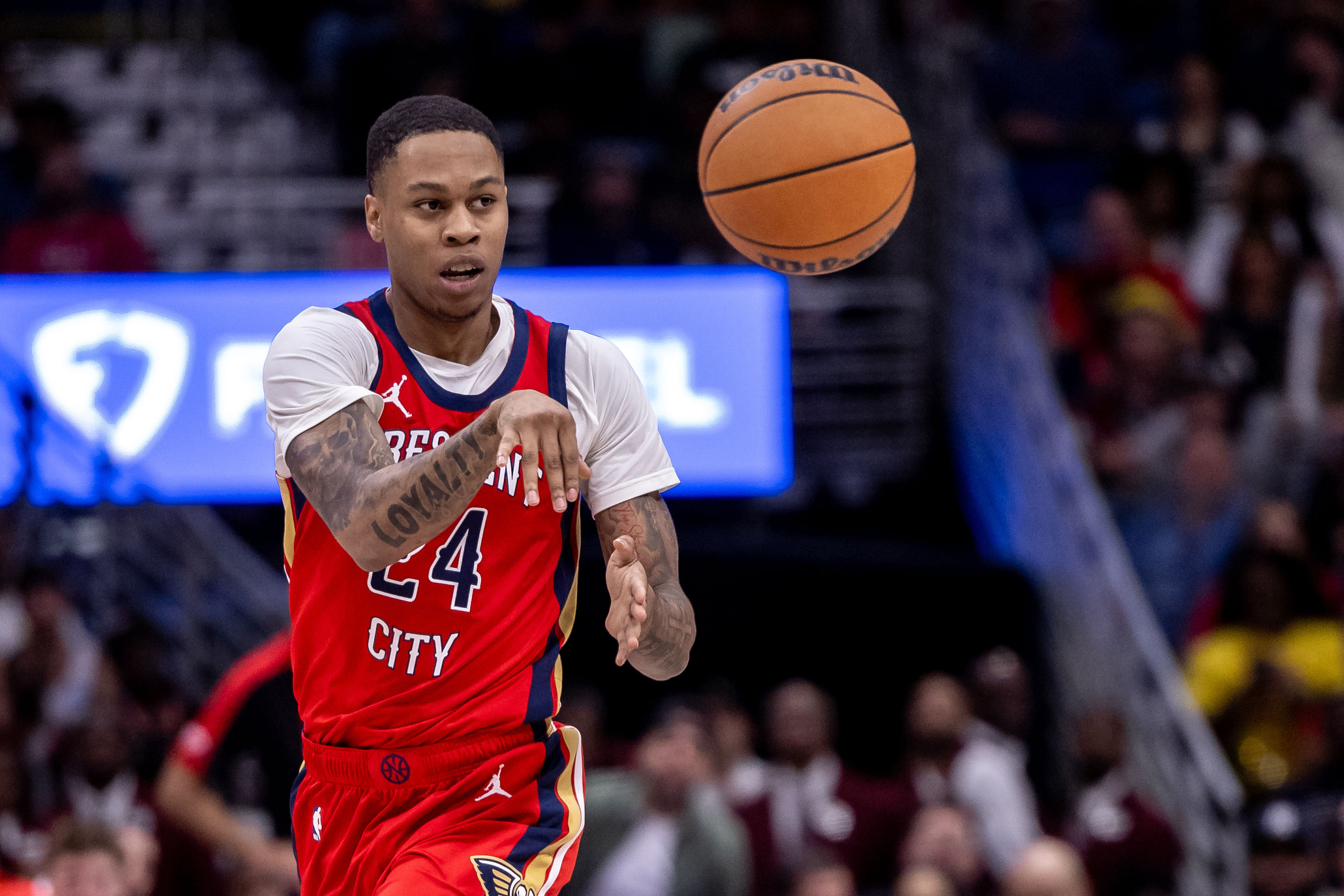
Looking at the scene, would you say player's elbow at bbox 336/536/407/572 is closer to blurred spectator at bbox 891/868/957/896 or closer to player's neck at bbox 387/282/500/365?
player's neck at bbox 387/282/500/365

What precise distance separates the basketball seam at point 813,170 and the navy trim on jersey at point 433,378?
1.12 m

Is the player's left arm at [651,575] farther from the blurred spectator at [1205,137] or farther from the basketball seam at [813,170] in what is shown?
the blurred spectator at [1205,137]

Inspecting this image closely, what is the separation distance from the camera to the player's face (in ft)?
10.6

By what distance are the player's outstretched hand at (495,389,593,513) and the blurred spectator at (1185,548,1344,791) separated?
6.00m

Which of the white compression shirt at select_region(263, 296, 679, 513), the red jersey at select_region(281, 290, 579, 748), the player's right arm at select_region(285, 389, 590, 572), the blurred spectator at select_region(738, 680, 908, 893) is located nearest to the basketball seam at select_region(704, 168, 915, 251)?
the white compression shirt at select_region(263, 296, 679, 513)

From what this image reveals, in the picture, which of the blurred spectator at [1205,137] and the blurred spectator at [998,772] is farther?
the blurred spectator at [1205,137]

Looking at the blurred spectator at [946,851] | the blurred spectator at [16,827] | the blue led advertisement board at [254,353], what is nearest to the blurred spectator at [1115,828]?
the blurred spectator at [946,851]

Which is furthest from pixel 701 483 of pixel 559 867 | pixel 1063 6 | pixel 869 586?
pixel 559 867

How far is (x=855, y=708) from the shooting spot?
31.4 feet

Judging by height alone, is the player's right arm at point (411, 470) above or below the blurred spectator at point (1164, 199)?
below

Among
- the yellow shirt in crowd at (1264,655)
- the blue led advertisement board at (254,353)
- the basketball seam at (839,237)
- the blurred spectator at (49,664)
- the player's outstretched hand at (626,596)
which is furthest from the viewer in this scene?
the blue led advertisement board at (254,353)

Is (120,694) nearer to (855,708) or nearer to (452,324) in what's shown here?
(855,708)

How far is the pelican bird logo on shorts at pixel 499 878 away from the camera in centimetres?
324

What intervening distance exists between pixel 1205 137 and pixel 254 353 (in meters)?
6.32
